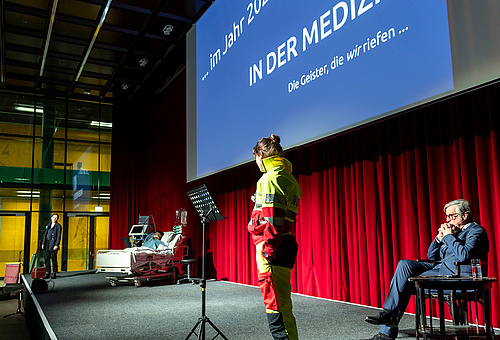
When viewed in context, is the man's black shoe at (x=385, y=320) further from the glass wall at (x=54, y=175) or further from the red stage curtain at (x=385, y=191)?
the glass wall at (x=54, y=175)

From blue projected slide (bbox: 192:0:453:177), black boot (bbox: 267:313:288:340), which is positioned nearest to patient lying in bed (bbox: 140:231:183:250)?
blue projected slide (bbox: 192:0:453:177)

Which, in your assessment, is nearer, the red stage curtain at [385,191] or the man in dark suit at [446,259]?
the man in dark suit at [446,259]

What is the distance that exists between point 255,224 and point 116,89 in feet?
32.3

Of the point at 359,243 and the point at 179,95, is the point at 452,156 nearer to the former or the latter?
the point at 359,243

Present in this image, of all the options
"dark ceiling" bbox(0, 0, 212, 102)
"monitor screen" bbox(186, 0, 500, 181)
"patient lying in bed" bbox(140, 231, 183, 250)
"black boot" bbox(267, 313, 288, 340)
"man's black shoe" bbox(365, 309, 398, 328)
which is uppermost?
"dark ceiling" bbox(0, 0, 212, 102)

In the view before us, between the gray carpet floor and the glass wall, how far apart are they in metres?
5.09

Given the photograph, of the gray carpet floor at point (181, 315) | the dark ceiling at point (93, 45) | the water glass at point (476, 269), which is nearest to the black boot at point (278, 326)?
the gray carpet floor at point (181, 315)

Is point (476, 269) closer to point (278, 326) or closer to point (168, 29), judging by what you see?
point (278, 326)

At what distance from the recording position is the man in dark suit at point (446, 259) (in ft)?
8.75

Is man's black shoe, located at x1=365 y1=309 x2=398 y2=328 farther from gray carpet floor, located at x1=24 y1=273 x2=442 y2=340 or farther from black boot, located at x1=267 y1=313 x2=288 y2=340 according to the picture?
black boot, located at x1=267 y1=313 x2=288 y2=340

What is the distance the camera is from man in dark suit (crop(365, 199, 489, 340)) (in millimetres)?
2666

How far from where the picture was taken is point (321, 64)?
362cm

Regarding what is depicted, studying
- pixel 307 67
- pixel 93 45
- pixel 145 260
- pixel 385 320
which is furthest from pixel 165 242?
pixel 385 320

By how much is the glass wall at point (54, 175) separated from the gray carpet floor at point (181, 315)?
5.09m
